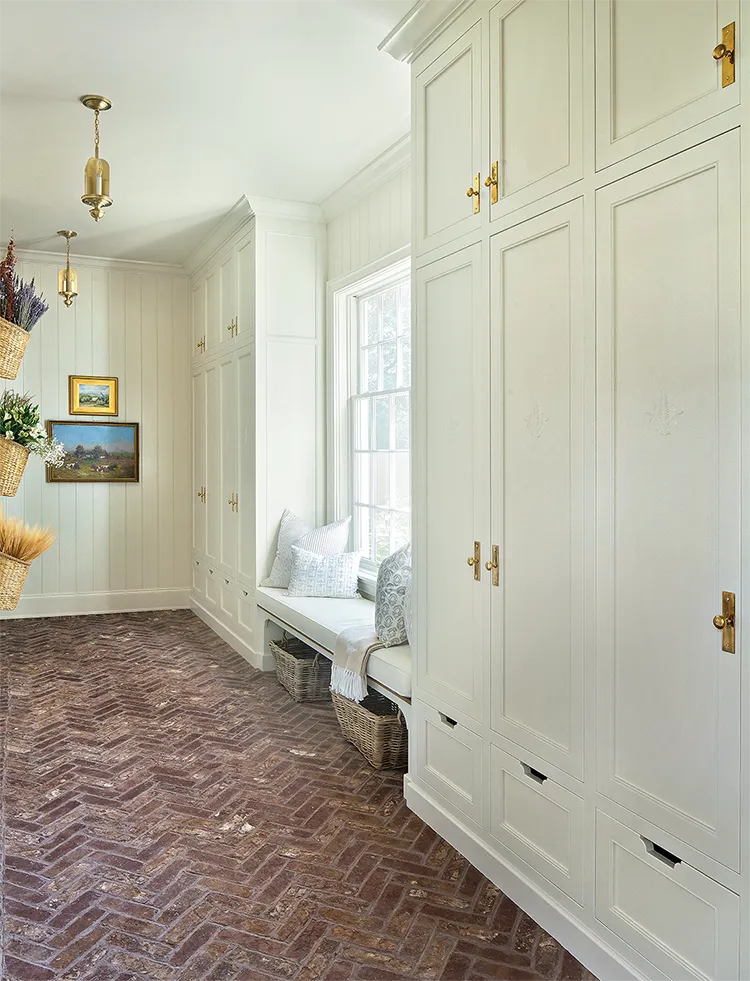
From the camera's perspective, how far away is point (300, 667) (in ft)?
14.5

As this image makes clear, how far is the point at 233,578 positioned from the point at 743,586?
459 cm

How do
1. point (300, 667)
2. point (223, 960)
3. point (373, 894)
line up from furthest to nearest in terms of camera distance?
point (300, 667), point (373, 894), point (223, 960)

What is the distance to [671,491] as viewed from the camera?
1.82 metres

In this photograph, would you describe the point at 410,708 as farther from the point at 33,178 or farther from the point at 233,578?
the point at 33,178

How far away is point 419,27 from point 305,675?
330 centimetres

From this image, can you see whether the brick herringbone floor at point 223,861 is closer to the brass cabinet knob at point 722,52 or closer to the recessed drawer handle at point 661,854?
the recessed drawer handle at point 661,854

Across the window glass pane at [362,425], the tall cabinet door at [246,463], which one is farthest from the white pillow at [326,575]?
the window glass pane at [362,425]

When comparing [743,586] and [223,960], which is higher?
[743,586]

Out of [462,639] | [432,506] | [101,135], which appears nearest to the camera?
[462,639]

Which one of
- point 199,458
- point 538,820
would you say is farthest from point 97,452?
Answer: point 538,820

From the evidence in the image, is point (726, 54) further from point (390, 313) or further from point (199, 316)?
point (199, 316)

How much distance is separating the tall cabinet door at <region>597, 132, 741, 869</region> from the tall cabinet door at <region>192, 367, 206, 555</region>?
5.09 meters

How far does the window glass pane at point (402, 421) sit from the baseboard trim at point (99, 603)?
3.51 meters

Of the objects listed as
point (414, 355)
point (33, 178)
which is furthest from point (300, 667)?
point (33, 178)
